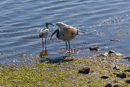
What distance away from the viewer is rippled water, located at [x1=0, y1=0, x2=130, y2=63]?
577 inches

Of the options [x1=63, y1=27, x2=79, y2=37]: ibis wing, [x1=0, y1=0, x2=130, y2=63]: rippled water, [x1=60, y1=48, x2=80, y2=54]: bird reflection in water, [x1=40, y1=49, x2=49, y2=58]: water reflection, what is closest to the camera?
[x1=40, y1=49, x2=49, y2=58]: water reflection

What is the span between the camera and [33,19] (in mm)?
20562

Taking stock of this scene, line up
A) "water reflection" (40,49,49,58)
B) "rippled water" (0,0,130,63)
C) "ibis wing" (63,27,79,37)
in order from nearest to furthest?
"water reflection" (40,49,49,58)
"ibis wing" (63,27,79,37)
"rippled water" (0,0,130,63)

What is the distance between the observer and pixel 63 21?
64.5 feet

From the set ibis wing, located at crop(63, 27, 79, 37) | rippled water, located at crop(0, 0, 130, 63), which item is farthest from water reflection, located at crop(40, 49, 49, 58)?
ibis wing, located at crop(63, 27, 79, 37)

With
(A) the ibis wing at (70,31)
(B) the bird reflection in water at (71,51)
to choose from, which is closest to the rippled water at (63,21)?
(B) the bird reflection in water at (71,51)

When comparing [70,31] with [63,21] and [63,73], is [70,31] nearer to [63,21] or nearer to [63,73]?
[63,73]

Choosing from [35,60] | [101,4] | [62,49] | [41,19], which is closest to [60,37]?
[62,49]

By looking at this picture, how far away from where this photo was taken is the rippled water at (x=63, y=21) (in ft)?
48.1

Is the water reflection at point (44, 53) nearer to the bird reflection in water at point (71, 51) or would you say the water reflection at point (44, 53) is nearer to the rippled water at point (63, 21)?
the rippled water at point (63, 21)

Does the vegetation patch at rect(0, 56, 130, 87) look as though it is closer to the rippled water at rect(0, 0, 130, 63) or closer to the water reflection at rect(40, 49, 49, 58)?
the water reflection at rect(40, 49, 49, 58)

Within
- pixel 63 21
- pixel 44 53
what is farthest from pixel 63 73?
pixel 63 21

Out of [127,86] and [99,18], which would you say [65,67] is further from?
[99,18]

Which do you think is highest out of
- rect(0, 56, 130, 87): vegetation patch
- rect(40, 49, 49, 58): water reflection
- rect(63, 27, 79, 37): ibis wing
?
rect(63, 27, 79, 37): ibis wing
